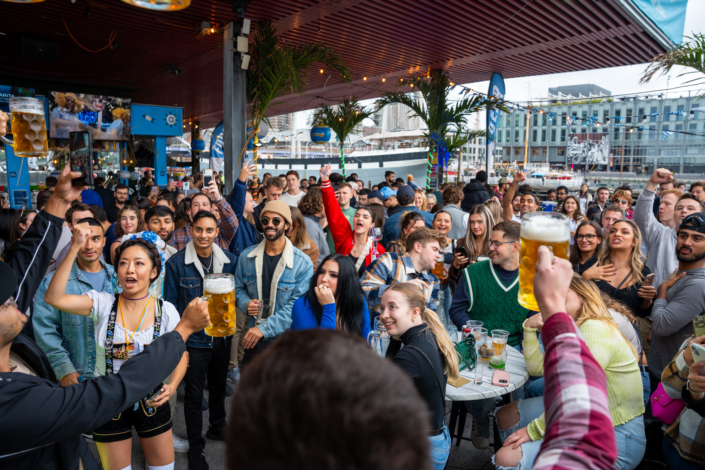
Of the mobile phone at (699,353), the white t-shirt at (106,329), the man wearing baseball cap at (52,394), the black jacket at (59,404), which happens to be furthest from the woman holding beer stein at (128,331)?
the mobile phone at (699,353)

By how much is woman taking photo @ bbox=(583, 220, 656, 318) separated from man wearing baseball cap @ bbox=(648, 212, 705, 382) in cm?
35

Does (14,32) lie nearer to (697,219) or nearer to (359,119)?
(359,119)

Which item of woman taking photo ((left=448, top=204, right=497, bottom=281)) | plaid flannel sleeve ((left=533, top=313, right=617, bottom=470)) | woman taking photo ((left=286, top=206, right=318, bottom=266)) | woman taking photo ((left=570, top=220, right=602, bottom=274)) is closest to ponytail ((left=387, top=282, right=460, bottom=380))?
plaid flannel sleeve ((left=533, top=313, right=617, bottom=470))

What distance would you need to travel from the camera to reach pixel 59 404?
1270 mm

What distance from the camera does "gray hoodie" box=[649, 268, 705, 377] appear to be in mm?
2908

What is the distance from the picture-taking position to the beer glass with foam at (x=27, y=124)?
2.61 meters

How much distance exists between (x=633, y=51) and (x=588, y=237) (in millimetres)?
8499

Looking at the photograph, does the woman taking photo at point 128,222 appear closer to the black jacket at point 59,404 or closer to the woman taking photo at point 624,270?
the black jacket at point 59,404

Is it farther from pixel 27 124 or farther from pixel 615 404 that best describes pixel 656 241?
pixel 27 124

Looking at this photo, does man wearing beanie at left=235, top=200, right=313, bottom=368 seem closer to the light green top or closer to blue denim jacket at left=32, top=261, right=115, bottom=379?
blue denim jacket at left=32, top=261, right=115, bottom=379

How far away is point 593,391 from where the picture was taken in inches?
33.3

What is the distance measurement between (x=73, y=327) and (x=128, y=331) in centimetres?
59

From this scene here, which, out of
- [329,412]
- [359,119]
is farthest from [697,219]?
[359,119]

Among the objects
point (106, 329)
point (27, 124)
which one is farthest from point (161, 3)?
point (106, 329)
